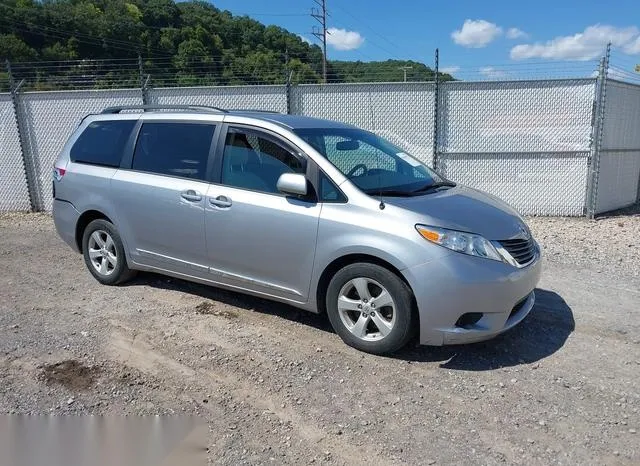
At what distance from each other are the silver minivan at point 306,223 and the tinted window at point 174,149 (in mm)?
14

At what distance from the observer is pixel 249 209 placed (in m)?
4.37

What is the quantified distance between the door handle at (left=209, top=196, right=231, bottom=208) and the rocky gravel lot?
104 centimetres

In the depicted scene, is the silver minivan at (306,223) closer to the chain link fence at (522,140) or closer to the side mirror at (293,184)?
the side mirror at (293,184)

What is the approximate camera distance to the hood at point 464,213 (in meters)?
3.81

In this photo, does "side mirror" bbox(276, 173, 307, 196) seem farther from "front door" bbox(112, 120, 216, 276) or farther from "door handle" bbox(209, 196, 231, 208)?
"front door" bbox(112, 120, 216, 276)

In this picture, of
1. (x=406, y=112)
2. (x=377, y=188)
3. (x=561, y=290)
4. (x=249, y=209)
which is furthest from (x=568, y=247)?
(x=249, y=209)

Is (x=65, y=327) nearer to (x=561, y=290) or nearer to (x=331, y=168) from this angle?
(x=331, y=168)

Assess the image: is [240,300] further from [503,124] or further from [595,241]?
[503,124]

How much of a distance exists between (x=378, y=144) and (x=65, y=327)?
→ 10.7 feet

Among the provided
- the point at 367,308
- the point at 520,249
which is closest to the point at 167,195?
the point at 367,308

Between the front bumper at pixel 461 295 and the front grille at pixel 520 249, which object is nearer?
the front bumper at pixel 461 295

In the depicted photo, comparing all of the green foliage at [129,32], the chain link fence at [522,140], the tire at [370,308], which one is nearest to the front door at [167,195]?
the tire at [370,308]

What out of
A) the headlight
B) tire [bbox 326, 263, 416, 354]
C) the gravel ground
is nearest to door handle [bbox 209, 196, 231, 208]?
tire [bbox 326, 263, 416, 354]

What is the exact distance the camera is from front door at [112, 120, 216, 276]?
186 inches
